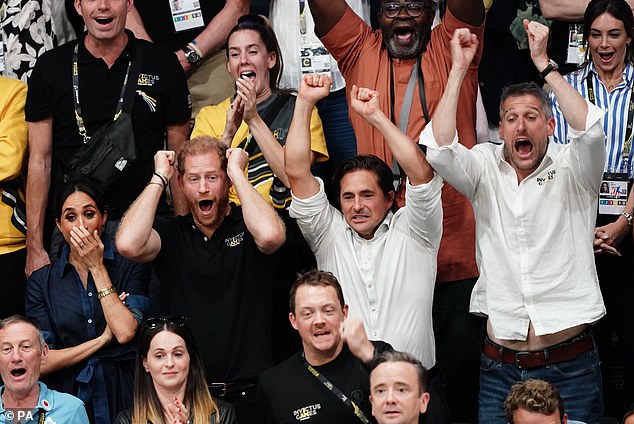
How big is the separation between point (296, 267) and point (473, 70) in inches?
50.8

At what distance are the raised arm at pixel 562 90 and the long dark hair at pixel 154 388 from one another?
1844 mm

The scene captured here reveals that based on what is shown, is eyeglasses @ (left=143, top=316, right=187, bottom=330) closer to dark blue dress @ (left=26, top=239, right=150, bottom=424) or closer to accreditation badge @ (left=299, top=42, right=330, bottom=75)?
dark blue dress @ (left=26, top=239, right=150, bottom=424)

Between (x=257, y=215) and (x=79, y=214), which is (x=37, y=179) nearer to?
(x=79, y=214)

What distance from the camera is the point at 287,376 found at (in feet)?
18.4

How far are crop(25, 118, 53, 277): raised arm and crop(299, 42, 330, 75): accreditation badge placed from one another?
53.9 inches

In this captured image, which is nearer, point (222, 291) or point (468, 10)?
point (222, 291)

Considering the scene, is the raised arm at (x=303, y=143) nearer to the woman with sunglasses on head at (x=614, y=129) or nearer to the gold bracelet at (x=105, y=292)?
the gold bracelet at (x=105, y=292)

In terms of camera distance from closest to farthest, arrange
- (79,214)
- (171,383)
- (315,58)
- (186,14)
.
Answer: (171,383) < (79,214) < (315,58) < (186,14)

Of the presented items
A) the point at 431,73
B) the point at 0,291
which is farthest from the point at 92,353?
the point at 431,73

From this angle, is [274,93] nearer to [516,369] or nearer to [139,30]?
[139,30]

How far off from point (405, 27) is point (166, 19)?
1584mm

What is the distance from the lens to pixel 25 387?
579 cm

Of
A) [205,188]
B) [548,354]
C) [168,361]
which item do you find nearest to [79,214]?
[205,188]
